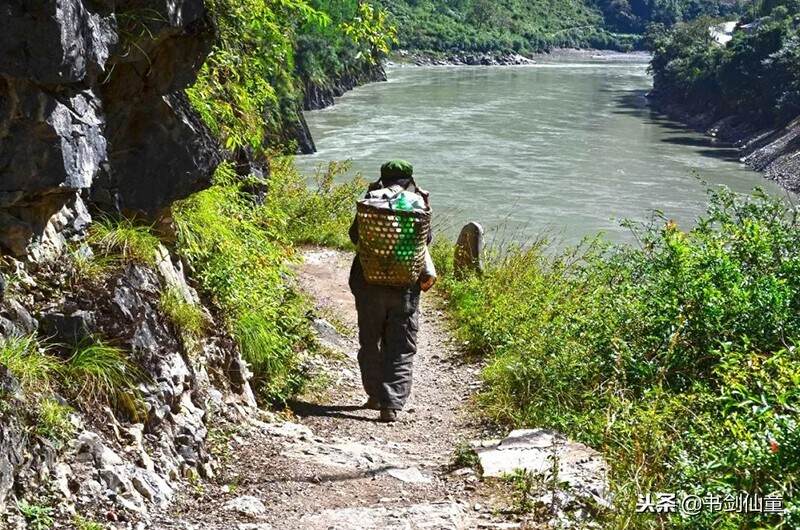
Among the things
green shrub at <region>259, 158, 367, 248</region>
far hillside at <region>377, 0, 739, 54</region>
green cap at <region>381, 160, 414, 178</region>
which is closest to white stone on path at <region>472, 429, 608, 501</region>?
green cap at <region>381, 160, 414, 178</region>

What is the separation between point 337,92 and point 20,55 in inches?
1861

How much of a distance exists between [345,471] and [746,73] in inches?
1665

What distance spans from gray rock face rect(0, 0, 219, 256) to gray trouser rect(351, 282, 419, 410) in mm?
1468

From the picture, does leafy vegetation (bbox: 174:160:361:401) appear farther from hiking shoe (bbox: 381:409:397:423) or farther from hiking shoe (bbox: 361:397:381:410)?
hiking shoe (bbox: 381:409:397:423)

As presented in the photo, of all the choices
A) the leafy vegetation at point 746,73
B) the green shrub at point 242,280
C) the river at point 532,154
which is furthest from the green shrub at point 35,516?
the leafy vegetation at point 746,73

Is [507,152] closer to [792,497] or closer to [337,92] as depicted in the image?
[337,92]

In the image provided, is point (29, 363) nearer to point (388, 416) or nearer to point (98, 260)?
point (98, 260)

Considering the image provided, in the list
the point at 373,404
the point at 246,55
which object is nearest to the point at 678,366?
the point at 373,404

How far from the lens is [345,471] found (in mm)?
4758

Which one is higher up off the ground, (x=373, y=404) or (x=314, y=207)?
(x=314, y=207)

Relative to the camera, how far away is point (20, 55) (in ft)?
12.6

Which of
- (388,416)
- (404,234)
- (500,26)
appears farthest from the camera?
(500,26)

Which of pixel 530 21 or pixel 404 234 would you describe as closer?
pixel 404 234

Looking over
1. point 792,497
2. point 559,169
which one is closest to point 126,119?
point 792,497
